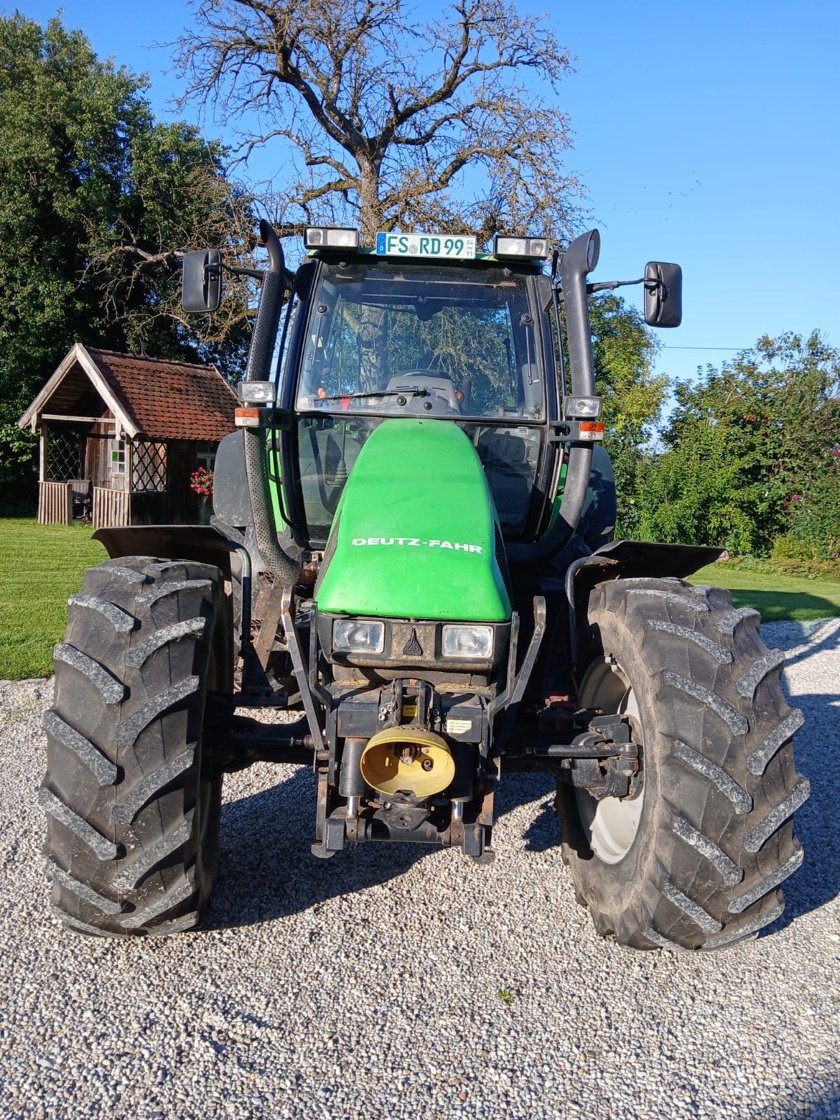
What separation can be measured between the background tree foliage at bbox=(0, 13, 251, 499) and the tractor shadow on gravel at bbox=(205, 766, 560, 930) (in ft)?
70.0

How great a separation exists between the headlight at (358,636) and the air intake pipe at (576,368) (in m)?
1.32

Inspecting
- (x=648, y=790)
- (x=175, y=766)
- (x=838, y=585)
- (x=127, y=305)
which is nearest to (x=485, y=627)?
(x=648, y=790)

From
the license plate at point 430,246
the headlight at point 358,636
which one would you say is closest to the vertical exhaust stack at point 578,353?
the license plate at point 430,246

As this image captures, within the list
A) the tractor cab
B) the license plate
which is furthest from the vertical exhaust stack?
the license plate

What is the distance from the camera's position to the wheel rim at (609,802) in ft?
11.3

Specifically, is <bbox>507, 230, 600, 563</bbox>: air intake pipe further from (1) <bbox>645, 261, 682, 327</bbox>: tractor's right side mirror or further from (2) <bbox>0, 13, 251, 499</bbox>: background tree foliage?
(2) <bbox>0, 13, 251, 499</bbox>: background tree foliage

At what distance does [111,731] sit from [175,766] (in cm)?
23

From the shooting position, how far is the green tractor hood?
3.06m

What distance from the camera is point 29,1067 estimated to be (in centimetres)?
264

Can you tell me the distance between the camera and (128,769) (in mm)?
2939

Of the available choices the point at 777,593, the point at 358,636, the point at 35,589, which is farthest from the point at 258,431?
the point at 777,593

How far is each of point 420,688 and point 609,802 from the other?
1.14 meters

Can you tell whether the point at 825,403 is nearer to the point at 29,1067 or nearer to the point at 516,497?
the point at 516,497

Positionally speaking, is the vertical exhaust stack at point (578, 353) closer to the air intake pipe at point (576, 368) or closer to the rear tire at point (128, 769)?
the air intake pipe at point (576, 368)
